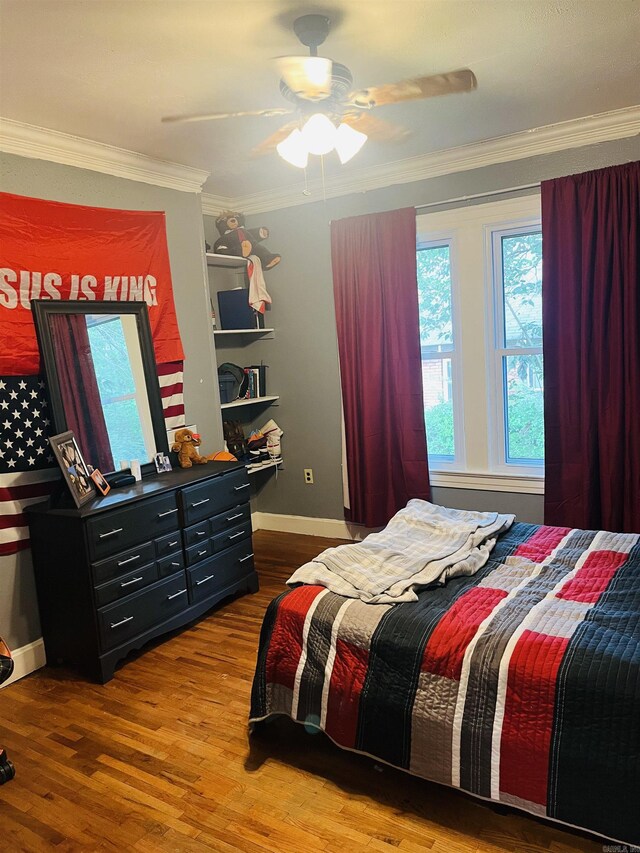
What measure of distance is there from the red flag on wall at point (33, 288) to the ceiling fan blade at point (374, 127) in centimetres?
158

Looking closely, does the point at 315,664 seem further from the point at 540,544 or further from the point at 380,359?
the point at 380,359

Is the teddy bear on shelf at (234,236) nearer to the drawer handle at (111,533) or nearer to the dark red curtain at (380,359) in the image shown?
the dark red curtain at (380,359)

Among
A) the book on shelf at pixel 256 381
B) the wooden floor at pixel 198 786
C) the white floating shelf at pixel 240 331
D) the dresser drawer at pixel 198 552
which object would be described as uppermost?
the white floating shelf at pixel 240 331

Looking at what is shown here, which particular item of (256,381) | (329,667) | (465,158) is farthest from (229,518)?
(465,158)

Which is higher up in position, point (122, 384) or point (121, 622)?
point (122, 384)

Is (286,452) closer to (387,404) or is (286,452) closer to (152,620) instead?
(387,404)

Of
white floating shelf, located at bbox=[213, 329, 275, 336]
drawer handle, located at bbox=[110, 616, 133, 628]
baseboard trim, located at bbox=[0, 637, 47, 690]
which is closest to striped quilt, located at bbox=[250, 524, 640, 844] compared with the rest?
drawer handle, located at bbox=[110, 616, 133, 628]

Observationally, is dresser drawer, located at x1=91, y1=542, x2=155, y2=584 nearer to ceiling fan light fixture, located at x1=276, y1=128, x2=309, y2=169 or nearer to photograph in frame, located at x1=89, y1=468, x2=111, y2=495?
photograph in frame, located at x1=89, y1=468, x2=111, y2=495

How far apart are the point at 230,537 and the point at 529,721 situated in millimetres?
2127

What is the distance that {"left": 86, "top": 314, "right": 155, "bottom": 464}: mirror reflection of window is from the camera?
3307mm

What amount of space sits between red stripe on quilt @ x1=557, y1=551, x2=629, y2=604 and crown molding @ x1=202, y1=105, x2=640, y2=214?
227 centimetres

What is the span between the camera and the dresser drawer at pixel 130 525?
2852 mm

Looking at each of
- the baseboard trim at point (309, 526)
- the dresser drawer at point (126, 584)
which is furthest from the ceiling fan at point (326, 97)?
the baseboard trim at point (309, 526)

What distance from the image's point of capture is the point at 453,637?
2004mm
